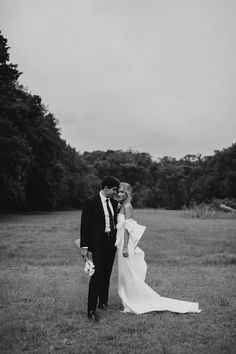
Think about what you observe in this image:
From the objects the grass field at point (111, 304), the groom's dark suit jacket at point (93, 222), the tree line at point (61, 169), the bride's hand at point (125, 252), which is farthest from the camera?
the tree line at point (61, 169)

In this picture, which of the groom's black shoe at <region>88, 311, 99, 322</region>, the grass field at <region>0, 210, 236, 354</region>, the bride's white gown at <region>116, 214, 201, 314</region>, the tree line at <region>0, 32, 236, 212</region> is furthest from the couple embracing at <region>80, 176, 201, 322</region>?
the tree line at <region>0, 32, 236, 212</region>

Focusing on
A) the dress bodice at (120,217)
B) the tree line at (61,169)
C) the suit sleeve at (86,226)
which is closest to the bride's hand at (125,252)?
the dress bodice at (120,217)

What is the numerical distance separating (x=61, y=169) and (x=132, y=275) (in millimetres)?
43451

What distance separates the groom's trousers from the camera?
6.76 meters

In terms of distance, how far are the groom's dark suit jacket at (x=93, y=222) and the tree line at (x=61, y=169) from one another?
28.9 metres

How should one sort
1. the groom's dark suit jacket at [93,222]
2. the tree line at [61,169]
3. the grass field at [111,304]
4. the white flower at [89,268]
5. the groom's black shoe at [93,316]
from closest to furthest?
the grass field at [111,304] < the groom's black shoe at [93,316] < the white flower at [89,268] < the groom's dark suit jacket at [93,222] < the tree line at [61,169]

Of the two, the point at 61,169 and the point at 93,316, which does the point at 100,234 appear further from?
the point at 61,169

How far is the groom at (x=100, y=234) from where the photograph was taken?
22.9 ft

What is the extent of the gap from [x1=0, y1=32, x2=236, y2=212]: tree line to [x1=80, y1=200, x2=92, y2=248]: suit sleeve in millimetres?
28938

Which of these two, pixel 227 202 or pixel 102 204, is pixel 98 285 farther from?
pixel 227 202

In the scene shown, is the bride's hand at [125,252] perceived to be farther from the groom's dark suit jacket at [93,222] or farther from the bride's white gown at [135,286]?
the groom's dark suit jacket at [93,222]

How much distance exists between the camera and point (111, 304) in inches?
307

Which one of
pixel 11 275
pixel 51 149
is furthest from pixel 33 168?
pixel 11 275

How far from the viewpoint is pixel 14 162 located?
3681cm
